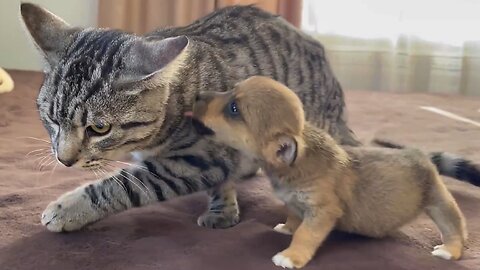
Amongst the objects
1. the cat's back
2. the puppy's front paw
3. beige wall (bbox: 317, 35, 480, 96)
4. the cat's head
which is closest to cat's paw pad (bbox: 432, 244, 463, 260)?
the puppy's front paw

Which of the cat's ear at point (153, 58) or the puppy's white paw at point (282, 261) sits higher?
the cat's ear at point (153, 58)

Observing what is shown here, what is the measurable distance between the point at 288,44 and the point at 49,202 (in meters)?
0.69

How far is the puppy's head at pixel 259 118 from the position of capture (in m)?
1.17

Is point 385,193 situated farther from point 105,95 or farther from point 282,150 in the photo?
point 105,95

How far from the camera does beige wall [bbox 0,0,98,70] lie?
3281 mm

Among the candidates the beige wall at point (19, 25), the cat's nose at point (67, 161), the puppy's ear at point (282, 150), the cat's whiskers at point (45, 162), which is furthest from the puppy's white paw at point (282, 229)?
the beige wall at point (19, 25)

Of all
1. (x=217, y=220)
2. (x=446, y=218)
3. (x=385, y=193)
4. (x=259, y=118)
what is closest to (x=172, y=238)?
(x=217, y=220)

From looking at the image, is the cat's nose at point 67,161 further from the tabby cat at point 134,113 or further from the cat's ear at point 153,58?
the cat's ear at point 153,58

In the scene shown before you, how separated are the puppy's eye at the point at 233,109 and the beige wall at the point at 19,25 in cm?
226

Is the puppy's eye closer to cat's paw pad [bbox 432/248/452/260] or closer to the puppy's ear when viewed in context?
the puppy's ear

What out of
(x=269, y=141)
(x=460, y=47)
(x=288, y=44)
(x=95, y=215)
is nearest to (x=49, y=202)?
(x=95, y=215)

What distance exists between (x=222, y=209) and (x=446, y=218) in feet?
1.33

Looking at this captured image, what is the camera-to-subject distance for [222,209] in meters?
1.33

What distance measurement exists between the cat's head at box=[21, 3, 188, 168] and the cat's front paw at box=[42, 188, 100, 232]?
0.22 feet
